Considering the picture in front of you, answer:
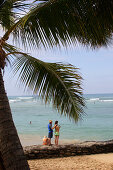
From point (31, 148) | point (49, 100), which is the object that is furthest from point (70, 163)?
point (49, 100)

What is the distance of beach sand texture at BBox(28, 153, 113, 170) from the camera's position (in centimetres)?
807

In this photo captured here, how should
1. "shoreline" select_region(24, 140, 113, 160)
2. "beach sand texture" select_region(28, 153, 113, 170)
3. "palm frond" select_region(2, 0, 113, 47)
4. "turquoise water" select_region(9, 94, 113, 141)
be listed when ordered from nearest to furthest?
"palm frond" select_region(2, 0, 113, 47) < "beach sand texture" select_region(28, 153, 113, 170) < "shoreline" select_region(24, 140, 113, 160) < "turquoise water" select_region(9, 94, 113, 141)

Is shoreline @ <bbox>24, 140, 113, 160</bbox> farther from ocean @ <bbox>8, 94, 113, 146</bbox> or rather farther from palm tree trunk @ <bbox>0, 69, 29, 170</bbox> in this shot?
palm tree trunk @ <bbox>0, 69, 29, 170</bbox>

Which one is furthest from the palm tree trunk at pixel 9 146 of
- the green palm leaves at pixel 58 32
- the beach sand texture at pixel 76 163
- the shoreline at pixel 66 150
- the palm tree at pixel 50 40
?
the shoreline at pixel 66 150

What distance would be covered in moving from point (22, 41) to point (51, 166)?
5.35 meters

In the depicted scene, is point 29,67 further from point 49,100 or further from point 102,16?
point 102,16

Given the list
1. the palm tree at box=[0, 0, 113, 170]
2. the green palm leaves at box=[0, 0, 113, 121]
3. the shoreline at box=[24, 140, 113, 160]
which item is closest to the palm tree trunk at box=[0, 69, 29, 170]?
the palm tree at box=[0, 0, 113, 170]

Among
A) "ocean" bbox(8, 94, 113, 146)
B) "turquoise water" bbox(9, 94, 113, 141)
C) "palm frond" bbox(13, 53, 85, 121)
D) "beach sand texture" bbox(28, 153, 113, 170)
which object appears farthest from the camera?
"turquoise water" bbox(9, 94, 113, 141)

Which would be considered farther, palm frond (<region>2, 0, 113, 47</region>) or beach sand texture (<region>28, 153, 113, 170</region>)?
beach sand texture (<region>28, 153, 113, 170</region>)

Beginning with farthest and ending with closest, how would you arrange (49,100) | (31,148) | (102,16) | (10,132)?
(31,148), (49,100), (10,132), (102,16)

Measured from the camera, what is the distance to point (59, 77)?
16.0 ft

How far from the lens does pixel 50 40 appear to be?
417 centimetres

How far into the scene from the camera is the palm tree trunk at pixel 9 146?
325cm

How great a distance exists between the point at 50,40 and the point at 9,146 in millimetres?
2114
